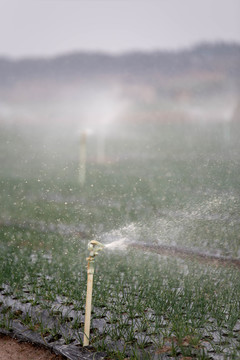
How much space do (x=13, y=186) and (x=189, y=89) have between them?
1222cm

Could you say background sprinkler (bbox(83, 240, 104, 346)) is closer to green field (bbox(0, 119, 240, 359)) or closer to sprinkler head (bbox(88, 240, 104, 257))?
sprinkler head (bbox(88, 240, 104, 257))

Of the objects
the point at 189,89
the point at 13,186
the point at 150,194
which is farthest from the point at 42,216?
the point at 189,89

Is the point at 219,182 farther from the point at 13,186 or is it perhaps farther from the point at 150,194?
the point at 13,186

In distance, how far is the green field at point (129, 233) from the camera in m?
3.59

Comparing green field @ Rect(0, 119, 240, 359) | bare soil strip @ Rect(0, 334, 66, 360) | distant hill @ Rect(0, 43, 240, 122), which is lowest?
bare soil strip @ Rect(0, 334, 66, 360)

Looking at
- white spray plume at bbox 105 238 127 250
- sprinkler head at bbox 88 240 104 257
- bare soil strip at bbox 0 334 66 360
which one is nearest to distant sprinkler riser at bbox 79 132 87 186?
white spray plume at bbox 105 238 127 250

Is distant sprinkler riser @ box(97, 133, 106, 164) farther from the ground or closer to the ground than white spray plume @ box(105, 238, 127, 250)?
farther from the ground

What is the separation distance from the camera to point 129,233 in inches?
401

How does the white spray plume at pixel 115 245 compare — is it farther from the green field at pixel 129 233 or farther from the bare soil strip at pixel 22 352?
the bare soil strip at pixel 22 352

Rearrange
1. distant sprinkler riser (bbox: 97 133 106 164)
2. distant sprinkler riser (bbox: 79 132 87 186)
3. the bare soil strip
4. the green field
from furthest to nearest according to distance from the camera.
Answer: distant sprinkler riser (bbox: 97 133 106 164)
distant sprinkler riser (bbox: 79 132 87 186)
the green field
the bare soil strip

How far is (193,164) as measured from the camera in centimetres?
1567

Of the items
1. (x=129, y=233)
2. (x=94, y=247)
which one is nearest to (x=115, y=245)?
(x=94, y=247)

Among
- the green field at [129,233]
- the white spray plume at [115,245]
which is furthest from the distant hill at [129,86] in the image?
the white spray plume at [115,245]

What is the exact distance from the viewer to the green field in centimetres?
359
